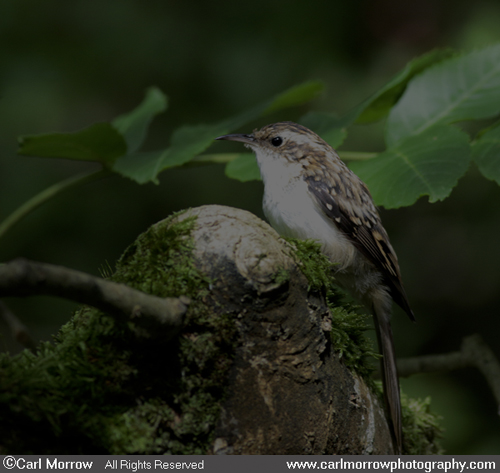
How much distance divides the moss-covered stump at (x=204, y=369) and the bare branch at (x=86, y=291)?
121 mm

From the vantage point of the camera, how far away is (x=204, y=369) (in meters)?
1.83

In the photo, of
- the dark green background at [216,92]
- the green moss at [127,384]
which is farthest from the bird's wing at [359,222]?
the dark green background at [216,92]

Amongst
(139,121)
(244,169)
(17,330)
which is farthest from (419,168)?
(17,330)

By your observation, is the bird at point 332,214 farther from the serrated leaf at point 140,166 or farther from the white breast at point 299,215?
the serrated leaf at point 140,166

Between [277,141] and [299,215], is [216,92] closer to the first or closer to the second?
[277,141]

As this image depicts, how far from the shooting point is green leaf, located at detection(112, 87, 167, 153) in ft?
11.6

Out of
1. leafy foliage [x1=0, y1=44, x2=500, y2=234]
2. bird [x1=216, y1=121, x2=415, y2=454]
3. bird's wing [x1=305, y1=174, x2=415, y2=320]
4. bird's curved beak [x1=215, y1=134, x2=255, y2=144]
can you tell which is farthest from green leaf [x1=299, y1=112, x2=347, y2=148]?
bird's curved beak [x1=215, y1=134, x2=255, y2=144]

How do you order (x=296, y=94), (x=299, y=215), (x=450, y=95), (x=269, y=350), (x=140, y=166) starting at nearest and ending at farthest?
(x=269, y=350)
(x=140, y=166)
(x=299, y=215)
(x=450, y=95)
(x=296, y=94)

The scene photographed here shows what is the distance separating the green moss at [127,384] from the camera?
1573mm

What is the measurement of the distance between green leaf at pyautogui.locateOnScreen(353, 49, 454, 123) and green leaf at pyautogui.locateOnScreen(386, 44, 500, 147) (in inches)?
2.3

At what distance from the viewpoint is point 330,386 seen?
80.8 inches

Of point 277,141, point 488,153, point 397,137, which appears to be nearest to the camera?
point 488,153

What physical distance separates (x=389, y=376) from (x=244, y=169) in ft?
5.40

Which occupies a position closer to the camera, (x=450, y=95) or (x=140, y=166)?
(x=140, y=166)
